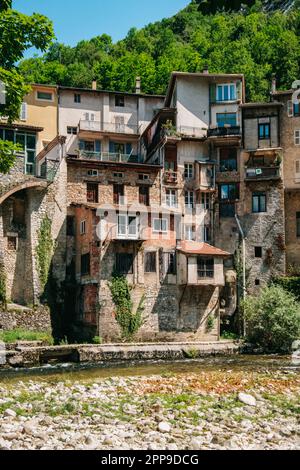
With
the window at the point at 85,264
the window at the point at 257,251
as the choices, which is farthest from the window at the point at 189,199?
the window at the point at 85,264

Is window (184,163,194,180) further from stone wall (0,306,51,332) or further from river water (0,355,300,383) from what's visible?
river water (0,355,300,383)

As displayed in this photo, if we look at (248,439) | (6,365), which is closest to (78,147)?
(6,365)

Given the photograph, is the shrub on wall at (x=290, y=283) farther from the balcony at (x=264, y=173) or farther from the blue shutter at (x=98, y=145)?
the blue shutter at (x=98, y=145)

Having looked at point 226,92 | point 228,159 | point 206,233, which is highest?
point 226,92

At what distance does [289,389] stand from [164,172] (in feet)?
113

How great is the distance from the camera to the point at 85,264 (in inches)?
1834

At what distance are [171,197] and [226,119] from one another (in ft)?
30.4

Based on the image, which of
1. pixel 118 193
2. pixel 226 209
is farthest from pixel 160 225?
pixel 226 209

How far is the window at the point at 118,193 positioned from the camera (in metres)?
51.9

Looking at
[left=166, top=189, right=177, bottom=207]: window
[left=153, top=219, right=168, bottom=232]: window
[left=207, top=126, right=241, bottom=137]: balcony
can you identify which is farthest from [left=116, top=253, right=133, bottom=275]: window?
[left=207, top=126, right=241, bottom=137]: balcony

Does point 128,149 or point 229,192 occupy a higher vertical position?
point 128,149

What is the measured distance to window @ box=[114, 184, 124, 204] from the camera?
5192 cm

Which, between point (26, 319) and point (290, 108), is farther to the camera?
point (290, 108)

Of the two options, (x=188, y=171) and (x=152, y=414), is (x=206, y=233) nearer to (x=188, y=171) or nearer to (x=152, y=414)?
(x=188, y=171)
